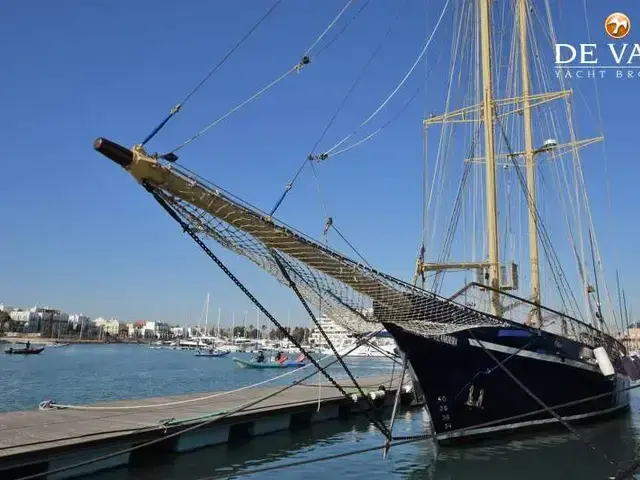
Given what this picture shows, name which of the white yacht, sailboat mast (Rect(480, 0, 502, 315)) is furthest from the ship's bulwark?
sailboat mast (Rect(480, 0, 502, 315))

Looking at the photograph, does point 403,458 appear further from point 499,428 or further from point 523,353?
point 523,353

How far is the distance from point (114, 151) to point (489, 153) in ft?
46.0

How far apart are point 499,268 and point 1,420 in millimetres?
14364

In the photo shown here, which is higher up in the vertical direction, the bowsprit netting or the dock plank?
the bowsprit netting

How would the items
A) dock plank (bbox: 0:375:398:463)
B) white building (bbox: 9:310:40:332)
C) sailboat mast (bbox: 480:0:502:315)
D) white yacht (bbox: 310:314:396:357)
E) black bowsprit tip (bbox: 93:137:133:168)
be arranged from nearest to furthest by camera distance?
black bowsprit tip (bbox: 93:137:133:168) → dock plank (bbox: 0:375:398:463) → white yacht (bbox: 310:314:396:357) → sailboat mast (bbox: 480:0:502:315) → white building (bbox: 9:310:40:332)

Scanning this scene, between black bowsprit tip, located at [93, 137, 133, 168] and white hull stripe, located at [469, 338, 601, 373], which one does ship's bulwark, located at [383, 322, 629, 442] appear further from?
black bowsprit tip, located at [93, 137, 133, 168]

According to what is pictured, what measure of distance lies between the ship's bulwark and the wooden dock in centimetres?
199

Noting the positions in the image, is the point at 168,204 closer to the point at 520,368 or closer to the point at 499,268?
the point at 520,368

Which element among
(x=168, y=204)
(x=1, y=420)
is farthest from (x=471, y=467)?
(x=1, y=420)

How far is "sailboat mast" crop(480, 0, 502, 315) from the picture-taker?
17828mm

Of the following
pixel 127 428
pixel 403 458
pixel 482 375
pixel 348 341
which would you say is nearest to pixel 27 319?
pixel 348 341

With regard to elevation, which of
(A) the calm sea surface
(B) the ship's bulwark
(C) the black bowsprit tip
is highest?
(C) the black bowsprit tip

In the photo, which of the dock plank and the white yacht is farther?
the white yacht

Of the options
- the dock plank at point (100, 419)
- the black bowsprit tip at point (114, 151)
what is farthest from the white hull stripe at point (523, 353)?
the black bowsprit tip at point (114, 151)
